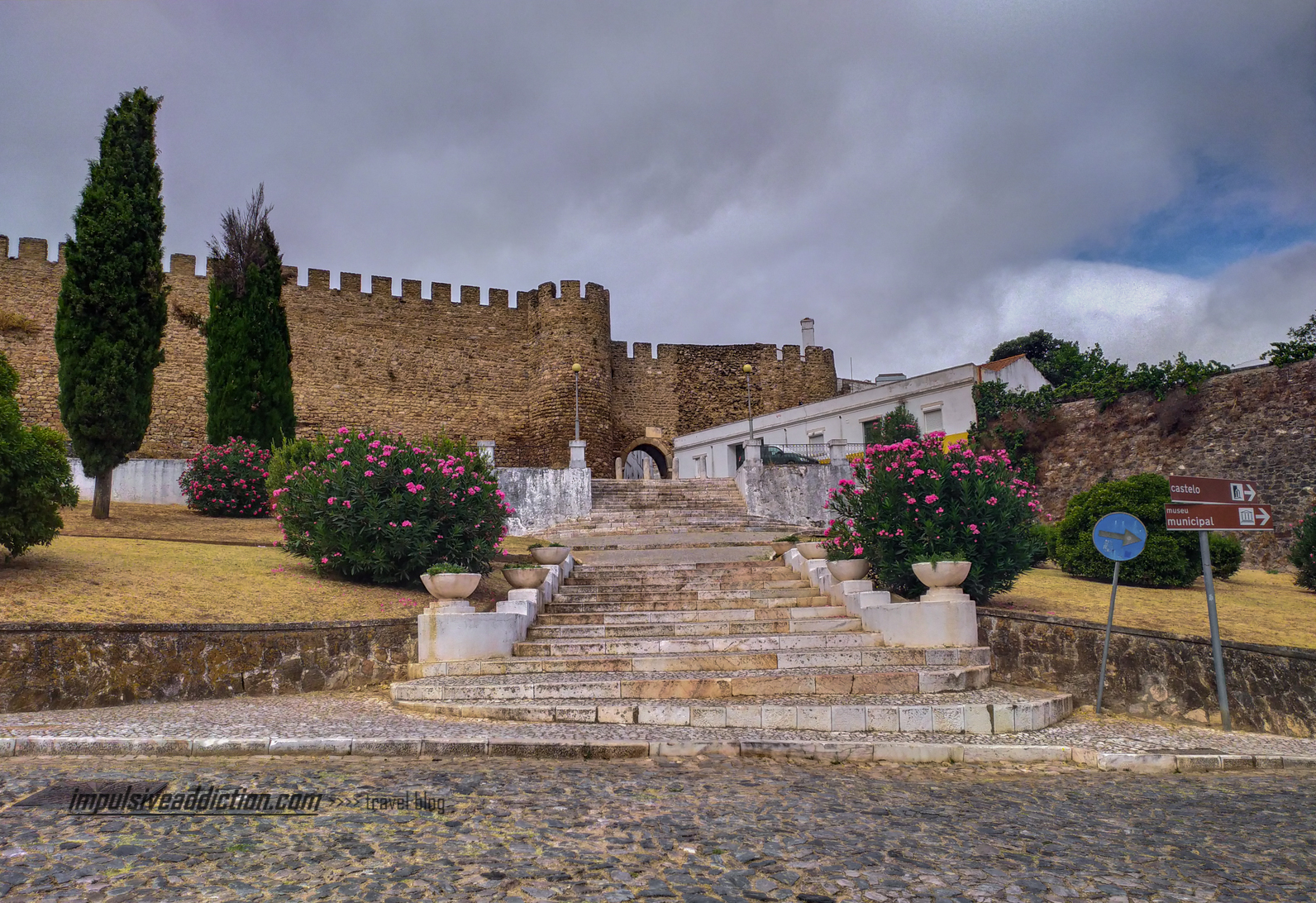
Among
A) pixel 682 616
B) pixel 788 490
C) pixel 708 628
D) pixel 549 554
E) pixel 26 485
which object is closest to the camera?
pixel 26 485

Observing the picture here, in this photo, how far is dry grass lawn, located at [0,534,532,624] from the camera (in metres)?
6.89

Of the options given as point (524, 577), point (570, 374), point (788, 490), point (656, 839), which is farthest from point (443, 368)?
point (656, 839)

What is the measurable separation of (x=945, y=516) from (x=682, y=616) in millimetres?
2795

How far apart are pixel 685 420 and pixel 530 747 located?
2580 cm

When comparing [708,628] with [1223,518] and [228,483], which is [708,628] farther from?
[228,483]

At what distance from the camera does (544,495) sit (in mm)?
18141

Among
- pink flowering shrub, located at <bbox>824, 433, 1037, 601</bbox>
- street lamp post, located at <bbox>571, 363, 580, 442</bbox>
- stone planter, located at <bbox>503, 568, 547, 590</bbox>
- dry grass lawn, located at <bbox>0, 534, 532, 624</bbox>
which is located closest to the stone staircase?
stone planter, located at <bbox>503, 568, 547, 590</bbox>

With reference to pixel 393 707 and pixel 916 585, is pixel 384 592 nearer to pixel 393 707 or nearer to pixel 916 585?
pixel 393 707

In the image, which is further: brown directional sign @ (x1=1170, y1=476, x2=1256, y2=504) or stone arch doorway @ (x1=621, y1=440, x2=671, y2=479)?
stone arch doorway @ (x1=621, y1=440, x2=671, y2=479)

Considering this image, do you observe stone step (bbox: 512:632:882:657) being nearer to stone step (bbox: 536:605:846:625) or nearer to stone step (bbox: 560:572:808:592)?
stone step (bbox: 536:605:846:625)

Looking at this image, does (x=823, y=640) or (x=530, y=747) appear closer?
(x=530, y=747)

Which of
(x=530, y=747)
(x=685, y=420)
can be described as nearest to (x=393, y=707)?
(x=530, y=747)

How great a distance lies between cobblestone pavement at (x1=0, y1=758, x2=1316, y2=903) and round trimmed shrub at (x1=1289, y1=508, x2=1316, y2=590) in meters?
8.72

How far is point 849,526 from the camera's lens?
32.3 ft
